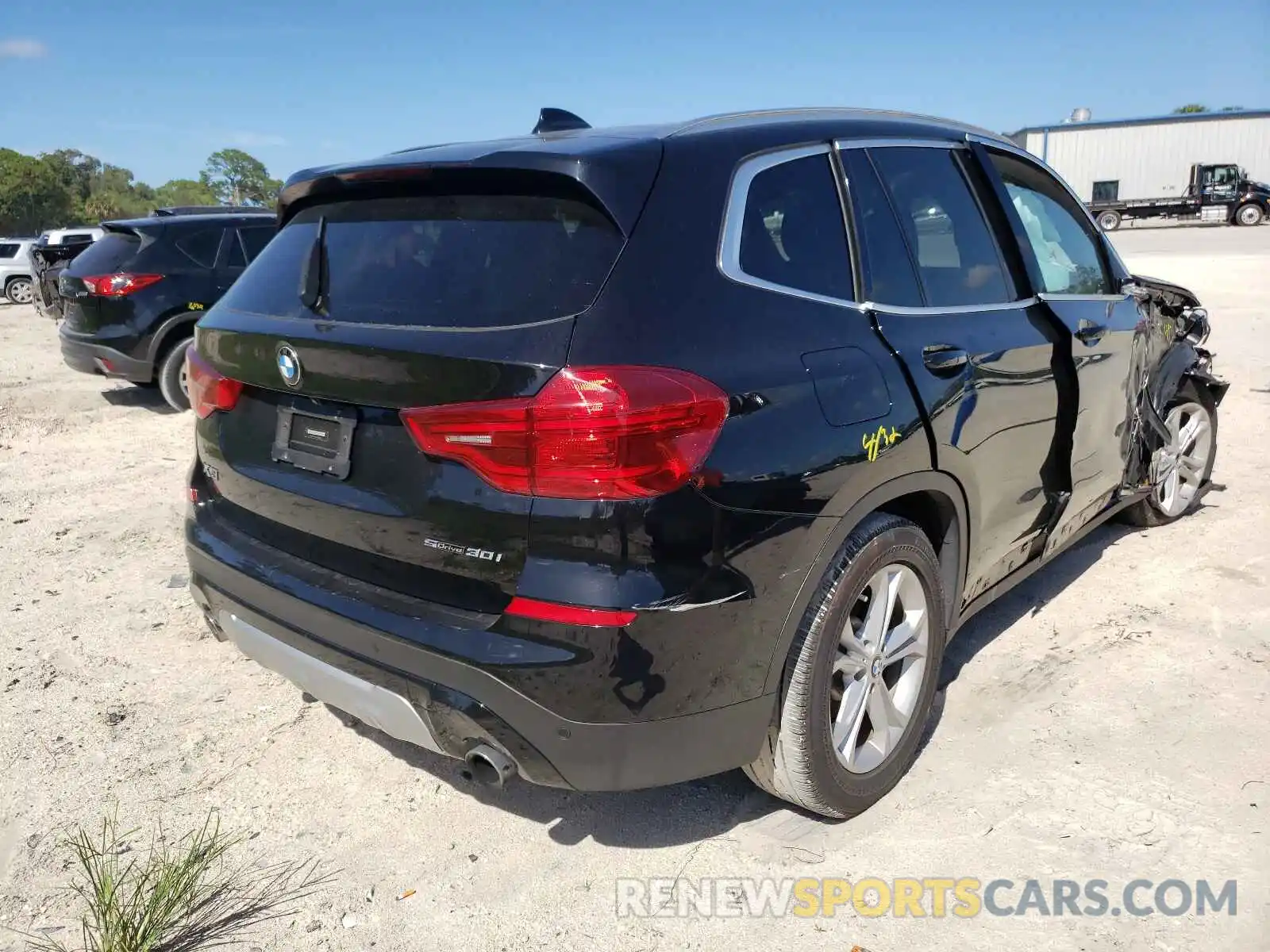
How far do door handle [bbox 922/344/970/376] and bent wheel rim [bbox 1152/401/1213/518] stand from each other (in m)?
2.56

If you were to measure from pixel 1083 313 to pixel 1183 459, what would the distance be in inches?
78.7

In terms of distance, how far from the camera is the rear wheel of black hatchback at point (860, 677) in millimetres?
2389

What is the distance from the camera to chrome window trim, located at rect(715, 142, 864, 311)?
7.33 ft

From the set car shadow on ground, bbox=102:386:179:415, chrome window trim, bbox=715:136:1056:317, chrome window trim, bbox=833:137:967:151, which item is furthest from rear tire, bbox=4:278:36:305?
chrome window trim, bbox=715:136:1056:317

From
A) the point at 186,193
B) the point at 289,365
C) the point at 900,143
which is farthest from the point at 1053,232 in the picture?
the point at 186,193

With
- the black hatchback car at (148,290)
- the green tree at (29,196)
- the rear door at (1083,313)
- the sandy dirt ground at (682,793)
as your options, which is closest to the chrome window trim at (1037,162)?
the rear door at (1083,313)

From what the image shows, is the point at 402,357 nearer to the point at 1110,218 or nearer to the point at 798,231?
the point at 798,231

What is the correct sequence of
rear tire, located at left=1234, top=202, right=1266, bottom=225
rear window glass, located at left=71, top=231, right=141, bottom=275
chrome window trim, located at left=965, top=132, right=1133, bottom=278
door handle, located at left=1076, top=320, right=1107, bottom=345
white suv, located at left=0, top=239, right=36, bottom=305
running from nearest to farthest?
1. chrome window trim, located at left=965, top=132, right=1133, bottom=278
2. door handle, located at left=1076, top=320, right=1107, bottom=345
3. rear window glass, located at left=71, top=231, right=141, bottom=275
4. white suv, located at left=0, top=239, right=36, bottom=305
5. rear tire, located at left=1234, top=202, right=1266, bottom=225

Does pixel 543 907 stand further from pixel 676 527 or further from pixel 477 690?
pixel 676 527

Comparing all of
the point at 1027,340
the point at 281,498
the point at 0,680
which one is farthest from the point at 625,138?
the point at 0,680

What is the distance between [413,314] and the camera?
2.27m

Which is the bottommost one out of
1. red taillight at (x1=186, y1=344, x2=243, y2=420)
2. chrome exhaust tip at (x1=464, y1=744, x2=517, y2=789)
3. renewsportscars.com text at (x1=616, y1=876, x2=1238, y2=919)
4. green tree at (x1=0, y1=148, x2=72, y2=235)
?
renewsportscars.com text at (x1=616, y1=876, x2=1238, y2=919)

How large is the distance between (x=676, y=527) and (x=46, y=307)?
38.8 feet

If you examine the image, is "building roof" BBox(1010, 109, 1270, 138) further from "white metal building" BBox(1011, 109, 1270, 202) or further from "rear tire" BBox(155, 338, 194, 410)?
"rear tire" BBox(155, 338, 194, 410)
